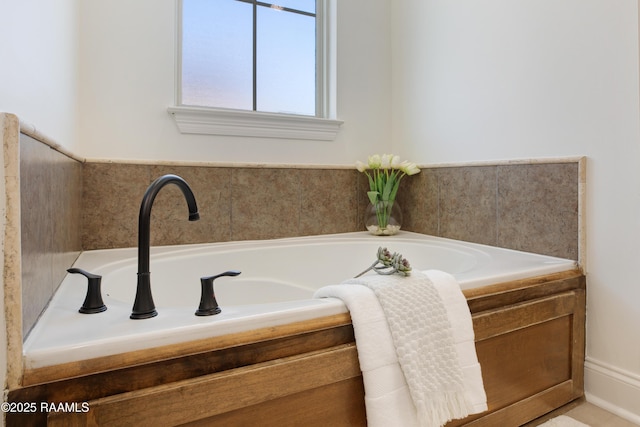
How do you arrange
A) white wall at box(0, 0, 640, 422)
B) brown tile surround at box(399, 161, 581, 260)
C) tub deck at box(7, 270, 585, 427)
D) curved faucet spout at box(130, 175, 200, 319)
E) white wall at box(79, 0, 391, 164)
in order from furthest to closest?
1. white wall at box(79, 0, 391, 164)
2. brown tile surround at box(399, 161, 581, 260)
3. white wall at box(0, 0, 640, 422)
4. curved faucet spout at box(130, 175, 200, 319)
5. tub deck at box(7, 270, 585, 427)

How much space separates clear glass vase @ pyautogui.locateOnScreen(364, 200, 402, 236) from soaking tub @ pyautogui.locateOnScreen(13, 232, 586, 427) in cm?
64

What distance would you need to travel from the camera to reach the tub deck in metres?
0.62

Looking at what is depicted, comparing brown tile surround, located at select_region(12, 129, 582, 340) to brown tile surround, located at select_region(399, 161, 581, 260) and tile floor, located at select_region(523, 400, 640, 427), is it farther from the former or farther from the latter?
tile floor, located at select_region(523, 400, 640, 427)

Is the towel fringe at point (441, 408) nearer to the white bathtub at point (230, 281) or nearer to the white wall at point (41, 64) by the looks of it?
the white bathtub at point (230, 281)

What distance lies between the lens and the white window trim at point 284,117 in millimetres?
1788

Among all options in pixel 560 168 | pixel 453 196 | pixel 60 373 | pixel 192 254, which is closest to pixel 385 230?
pixel 453 196

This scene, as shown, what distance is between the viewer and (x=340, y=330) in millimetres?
847

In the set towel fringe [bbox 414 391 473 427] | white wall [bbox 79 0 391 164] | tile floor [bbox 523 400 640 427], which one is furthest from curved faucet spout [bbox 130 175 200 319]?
tile floor [bbox 523 400 640 427]

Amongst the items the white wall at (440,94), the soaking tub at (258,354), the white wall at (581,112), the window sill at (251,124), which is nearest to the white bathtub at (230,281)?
the soaking tub at (258,354)

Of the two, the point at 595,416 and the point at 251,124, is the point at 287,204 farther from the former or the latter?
the point at 595,416

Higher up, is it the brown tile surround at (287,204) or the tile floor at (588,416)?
the brown tile surround at (287,204)

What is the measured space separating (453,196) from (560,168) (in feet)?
1.75

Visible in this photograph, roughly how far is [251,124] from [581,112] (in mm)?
1414

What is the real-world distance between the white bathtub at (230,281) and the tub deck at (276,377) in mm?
25
